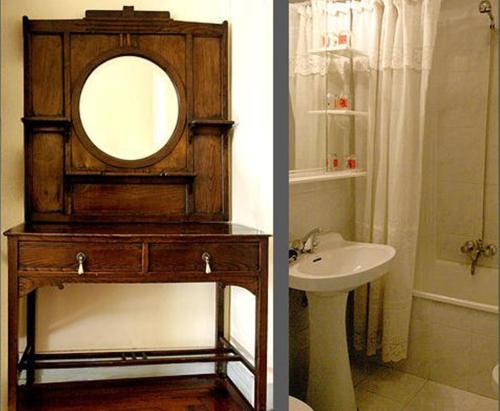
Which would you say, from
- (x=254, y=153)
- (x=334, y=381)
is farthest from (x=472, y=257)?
(x=254, y=153)

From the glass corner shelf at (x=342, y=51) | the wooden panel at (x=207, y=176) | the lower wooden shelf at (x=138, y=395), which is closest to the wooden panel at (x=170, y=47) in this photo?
the wooden panel at (x=207, y=176)

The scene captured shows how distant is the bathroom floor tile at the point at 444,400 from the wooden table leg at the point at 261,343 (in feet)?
1.47

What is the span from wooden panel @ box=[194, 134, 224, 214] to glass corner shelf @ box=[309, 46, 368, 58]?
2.20ft

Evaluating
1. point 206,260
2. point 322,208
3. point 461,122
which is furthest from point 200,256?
point 461,122

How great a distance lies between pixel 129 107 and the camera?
2.38 metres

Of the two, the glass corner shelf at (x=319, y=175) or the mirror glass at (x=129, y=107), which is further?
the mirror glass at (x=129, y=107)

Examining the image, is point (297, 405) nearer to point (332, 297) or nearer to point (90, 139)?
point (332, 297)

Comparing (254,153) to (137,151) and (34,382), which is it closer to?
(137,151)

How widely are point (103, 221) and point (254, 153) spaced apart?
622 millimetres

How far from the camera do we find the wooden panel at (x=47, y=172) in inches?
91.8

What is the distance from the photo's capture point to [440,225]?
1.63 m

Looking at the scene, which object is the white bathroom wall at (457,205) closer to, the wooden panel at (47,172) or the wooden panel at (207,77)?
the wooden panel at (207,77)

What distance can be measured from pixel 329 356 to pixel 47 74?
55.1 inches

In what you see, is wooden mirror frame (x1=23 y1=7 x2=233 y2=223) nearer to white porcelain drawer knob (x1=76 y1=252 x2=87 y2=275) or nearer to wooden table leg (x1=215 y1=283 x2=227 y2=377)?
wooden table leg (x1=215 y1=283 x2=227 y2=377)
